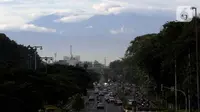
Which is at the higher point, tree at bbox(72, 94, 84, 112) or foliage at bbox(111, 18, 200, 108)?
foliage at bbox(111, 18, 200, 108)

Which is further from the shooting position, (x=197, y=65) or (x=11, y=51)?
(x=11, y=51)

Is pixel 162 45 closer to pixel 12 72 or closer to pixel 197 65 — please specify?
pixel 197 65

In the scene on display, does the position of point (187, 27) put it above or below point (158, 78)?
above

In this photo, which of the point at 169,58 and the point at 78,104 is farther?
the point at 78,104

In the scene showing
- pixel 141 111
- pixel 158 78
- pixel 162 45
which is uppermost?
pixel 162 45

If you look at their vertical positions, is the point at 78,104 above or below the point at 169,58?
below

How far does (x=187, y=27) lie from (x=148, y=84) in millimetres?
32442

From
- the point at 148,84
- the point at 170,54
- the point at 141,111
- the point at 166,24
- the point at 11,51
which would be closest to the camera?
the point at 170,54

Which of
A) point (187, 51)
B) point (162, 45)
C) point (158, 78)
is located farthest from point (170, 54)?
point (158, 78)

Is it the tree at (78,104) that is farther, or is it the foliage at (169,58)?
the tree at (78,104)

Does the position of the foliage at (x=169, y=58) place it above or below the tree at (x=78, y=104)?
above

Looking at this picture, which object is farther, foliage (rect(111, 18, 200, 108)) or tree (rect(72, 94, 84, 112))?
tree (rect(72, 94, 84, 112))

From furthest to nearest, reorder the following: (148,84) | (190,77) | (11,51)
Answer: (11,51) → (148,84) → (190,77)

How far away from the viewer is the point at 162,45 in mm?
71438
